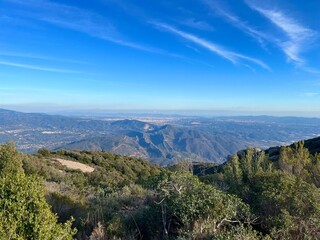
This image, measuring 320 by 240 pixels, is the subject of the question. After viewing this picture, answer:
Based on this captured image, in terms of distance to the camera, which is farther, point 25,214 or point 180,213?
point 180,213

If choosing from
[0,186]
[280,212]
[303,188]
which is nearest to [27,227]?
[0,186]

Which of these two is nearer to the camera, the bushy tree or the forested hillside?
the bushy tree

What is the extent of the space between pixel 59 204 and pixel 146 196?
3.22 meters

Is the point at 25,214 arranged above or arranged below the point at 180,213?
above

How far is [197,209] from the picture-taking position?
7.91 metres

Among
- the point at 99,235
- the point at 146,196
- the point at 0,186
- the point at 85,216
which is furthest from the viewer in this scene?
the point at 146,196

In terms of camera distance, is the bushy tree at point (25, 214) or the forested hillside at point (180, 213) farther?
the forested hillside at point (180, 213)

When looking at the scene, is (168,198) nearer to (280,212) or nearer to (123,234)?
(123,234)

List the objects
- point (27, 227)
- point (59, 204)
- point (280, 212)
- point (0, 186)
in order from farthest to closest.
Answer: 1. point (59, 204)
2. point (280, 212)
3. point (0, 186)
4. point (27, 227)

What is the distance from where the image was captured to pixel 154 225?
8.51 meters

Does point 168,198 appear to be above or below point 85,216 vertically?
above

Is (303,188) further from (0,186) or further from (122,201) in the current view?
(0,186)

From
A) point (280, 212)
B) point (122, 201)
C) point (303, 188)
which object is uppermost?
point (303, 188)

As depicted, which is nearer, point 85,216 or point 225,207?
point 225,207
